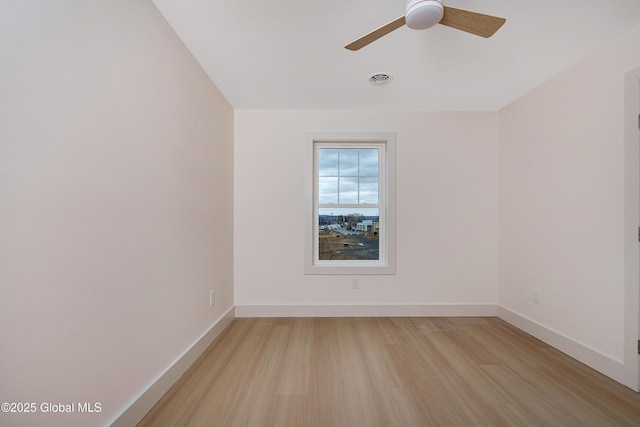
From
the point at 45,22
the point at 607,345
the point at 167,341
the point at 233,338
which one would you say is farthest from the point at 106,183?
the point at 607,345

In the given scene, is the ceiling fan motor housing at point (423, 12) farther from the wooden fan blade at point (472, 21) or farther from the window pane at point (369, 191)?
the window pane at point (369, 191)

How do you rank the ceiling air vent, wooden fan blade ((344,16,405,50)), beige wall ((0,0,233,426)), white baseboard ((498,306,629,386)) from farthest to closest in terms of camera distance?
1. the ceiling air vent
2. white baseboard ((498,306,629,386))
3. wooden fan blade ((344,16,405,50))
4. beige wall ((0,0,233,426))

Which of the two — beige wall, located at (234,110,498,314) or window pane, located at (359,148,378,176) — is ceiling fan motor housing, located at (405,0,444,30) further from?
window pane, located at (359,148,378,176)

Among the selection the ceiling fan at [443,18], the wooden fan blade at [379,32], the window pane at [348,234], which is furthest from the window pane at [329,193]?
the ceiling fan at [443,18]

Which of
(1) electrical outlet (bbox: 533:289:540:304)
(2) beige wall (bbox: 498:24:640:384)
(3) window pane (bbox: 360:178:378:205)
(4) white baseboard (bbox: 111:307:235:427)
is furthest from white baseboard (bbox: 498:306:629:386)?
(4) white baseboard (bbox: 111:307:235:427)

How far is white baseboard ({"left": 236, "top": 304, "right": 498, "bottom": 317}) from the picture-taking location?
9.48ft

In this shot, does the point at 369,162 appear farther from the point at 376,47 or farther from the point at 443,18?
the point at 443,18

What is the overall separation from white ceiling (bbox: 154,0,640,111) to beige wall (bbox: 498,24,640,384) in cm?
22

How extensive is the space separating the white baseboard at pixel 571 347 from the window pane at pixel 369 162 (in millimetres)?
2133

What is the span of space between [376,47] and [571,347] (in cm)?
282

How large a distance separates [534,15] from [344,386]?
2632mm

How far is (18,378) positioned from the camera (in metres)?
0.85

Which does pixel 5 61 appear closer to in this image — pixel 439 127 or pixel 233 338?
pixel 233 338

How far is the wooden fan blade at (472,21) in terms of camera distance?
1.25 m
